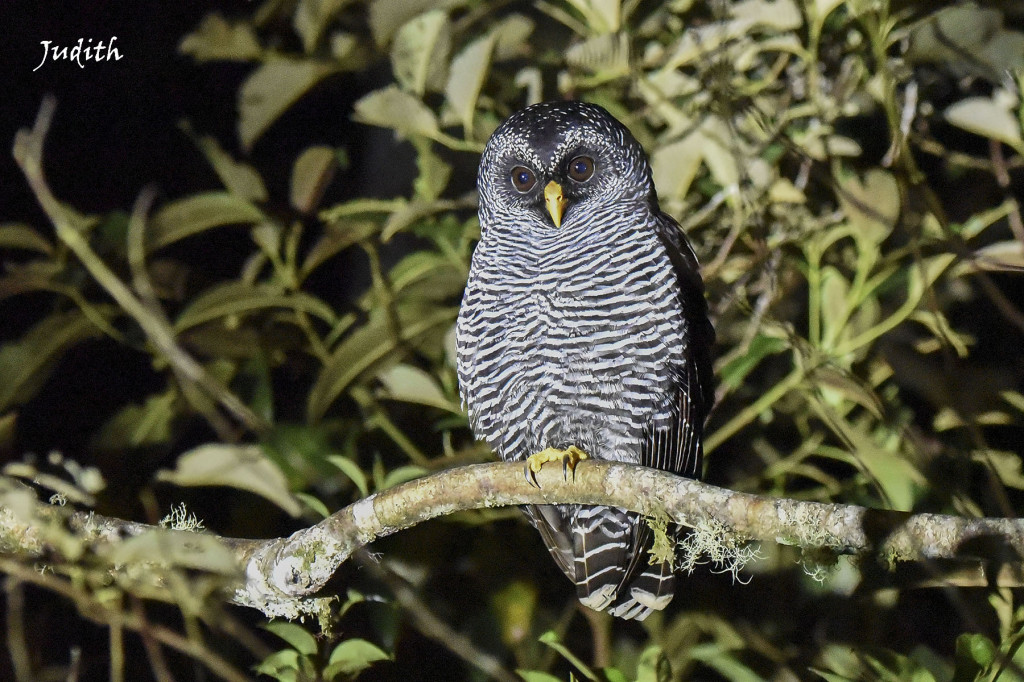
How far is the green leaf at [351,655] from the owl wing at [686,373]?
0.47 meters

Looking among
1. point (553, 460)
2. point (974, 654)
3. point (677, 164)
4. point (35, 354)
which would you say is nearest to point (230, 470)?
point (35, 354)

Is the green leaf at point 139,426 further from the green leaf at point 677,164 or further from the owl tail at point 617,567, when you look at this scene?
the green leaf at point 677,164

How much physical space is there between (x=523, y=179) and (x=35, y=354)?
0.87m

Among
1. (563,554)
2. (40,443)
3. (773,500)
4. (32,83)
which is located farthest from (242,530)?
(773,500)

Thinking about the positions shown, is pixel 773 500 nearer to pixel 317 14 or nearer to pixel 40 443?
pixel 317 14

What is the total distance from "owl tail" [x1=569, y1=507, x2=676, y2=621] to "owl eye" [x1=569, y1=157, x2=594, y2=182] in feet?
1.61

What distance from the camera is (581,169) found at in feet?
4.06

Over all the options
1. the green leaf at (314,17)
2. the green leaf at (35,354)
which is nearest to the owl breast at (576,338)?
the green leaf at (314,17)

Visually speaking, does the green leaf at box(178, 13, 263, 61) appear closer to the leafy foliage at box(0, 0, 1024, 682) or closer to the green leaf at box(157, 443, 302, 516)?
the leafy foliage at box(0, 0, 1024, 682)

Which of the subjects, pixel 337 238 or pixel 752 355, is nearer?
pixel 752 355

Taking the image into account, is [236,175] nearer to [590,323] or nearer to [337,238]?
[337,238]

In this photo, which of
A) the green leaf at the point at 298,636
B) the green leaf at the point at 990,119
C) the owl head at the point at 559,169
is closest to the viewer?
the owl head at the point at 559,169

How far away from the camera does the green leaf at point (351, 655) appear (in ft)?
4.31

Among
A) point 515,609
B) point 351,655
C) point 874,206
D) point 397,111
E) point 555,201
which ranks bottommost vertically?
point 515,609
